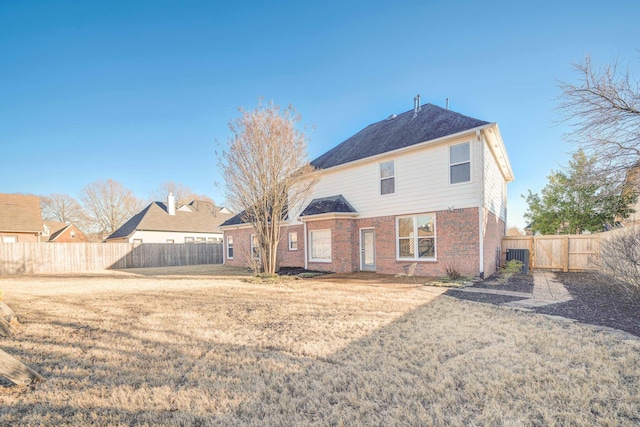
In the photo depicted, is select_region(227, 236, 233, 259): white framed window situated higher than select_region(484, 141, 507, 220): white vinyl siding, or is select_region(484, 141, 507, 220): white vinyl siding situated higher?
select_region(484, 141, 507, 220): white vinyl siding

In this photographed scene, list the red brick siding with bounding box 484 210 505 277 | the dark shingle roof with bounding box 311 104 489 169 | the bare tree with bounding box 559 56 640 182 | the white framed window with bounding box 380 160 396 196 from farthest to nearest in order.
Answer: the white framed window with bounding box 380 160 396 196, the dark shingle roof with bounding box 311 104 489 169, the red brick siding with bounding box 484 210 505 277, the bare tree with bounding box 559 56 640 182

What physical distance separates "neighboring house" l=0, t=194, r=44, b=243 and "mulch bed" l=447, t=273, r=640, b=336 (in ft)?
92.2

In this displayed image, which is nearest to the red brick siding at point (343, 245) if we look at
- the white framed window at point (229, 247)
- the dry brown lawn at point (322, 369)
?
the dry brown lawn at point (322, 369)

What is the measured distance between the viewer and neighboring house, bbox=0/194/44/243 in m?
20.5

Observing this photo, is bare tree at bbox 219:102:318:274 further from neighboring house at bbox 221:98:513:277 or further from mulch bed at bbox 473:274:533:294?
mulch bed at bbox 473:274:533:294

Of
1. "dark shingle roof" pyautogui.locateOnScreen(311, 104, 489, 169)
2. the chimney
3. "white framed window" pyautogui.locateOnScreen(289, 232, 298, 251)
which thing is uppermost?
"dark shingle roof" pyautogui.locateOnScreen(311, 104, 489, 169)

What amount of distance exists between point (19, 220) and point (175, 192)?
22.0 meters

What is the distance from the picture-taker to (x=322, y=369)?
10.8 ft

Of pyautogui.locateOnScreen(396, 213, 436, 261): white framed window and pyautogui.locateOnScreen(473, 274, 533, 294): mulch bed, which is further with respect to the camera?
pyautogui.locateOnScreen(396, 213, 436, 261): white framed window

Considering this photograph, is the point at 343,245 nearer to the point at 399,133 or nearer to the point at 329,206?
the point at 329,206

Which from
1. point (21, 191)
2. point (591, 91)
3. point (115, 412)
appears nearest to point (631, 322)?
point (591, 91)

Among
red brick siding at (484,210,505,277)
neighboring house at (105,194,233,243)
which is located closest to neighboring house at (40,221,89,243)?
neighboring house at (105,194,233,243)

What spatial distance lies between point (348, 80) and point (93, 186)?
35.9 metres

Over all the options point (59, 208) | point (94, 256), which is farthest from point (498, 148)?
point (59, 208)
